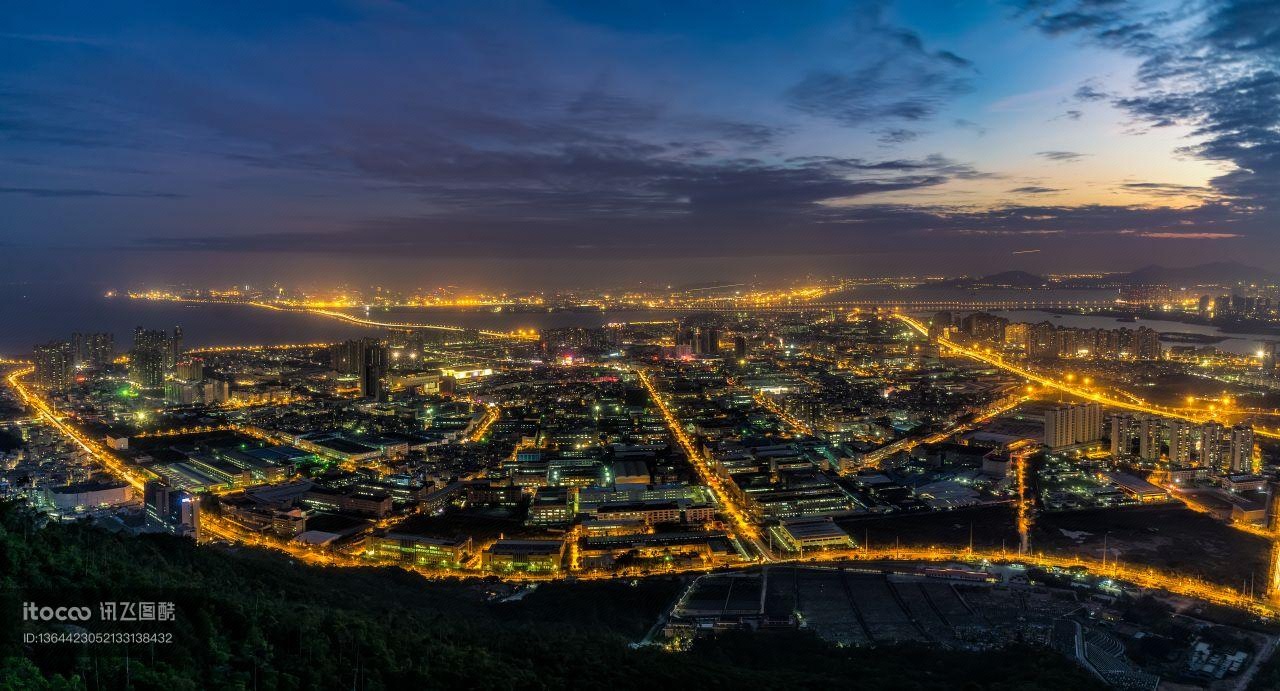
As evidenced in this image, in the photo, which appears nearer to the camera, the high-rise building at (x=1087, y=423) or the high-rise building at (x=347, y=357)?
the high-rise building at (x=1087, y=423)

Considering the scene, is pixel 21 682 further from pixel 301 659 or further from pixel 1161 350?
pixel 1161 350

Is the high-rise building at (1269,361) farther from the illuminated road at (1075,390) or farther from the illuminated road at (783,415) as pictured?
the illuminated road at (783,415)

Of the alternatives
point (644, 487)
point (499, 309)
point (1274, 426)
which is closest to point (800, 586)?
point (644, 487)

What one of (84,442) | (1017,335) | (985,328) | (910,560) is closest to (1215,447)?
(910,560)

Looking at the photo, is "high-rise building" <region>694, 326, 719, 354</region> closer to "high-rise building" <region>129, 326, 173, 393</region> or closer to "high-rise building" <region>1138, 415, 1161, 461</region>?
"high-rise building" <region>1138, 415, 1161, 461</region>

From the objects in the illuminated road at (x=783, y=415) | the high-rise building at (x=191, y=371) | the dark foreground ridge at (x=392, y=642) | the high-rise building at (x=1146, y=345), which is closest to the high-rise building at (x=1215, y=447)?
the illuminated road at (x=783, y=415)

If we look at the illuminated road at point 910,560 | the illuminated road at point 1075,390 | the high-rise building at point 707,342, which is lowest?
the illuminated road at point 910,560
